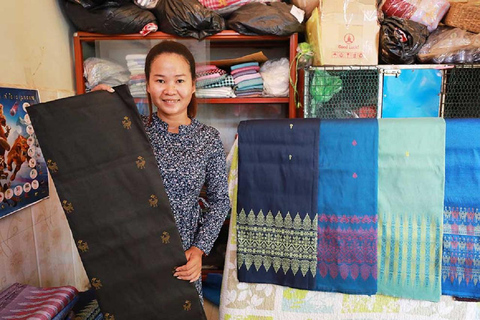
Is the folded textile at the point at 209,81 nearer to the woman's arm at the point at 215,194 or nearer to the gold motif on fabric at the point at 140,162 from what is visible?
the woman's arm at the point at 215,194

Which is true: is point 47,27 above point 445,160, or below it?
above

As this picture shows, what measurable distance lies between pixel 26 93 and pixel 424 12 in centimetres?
231

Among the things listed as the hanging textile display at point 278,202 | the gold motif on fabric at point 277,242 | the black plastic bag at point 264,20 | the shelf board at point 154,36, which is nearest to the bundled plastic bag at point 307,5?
the black plastic bag at point 264,20

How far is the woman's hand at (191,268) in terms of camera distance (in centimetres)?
104

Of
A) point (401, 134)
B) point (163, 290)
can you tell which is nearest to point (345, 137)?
point (401, 134)

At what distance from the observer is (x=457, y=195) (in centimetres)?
112

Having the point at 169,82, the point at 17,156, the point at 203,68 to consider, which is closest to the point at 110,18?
the point at 203,68

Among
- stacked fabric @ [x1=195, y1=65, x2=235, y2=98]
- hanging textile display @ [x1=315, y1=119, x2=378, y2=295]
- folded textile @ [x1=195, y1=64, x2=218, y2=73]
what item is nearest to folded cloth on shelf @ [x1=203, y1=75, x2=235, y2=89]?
stacked fabric @ [x1=195, y1=65, x2=235, y2=98]

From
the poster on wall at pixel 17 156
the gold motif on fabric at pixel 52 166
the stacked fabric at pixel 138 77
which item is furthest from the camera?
the stacked fabric at pixel 138 77

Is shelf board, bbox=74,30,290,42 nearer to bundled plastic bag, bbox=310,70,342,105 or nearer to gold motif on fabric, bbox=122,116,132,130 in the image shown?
bundled plastic bag, bbox=310,70,342,105

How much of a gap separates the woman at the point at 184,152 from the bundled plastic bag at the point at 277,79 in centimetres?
115

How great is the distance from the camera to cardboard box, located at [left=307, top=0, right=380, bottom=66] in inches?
80.8

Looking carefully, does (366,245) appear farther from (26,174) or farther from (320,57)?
(26,174)

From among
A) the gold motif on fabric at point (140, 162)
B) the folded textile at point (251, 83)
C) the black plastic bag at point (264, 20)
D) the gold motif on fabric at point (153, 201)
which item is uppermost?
the black plastic bag at point (264, 20)
